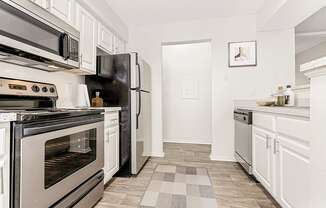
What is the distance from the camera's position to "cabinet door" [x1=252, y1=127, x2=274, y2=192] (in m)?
1.76

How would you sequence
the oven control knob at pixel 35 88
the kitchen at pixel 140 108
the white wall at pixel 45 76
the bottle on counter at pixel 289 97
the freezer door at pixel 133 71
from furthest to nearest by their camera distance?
the freezer door at pixel 133 71 → the bottle on counter at pixel 289 97 → the oven control knob at pixel 35 88 → the white wall at pixel 45 76 → the kitchen at pixel 140 108

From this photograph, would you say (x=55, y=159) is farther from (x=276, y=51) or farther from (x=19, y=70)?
(x=276, y=51)

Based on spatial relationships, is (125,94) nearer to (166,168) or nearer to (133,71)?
(133,71)

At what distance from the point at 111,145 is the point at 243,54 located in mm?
2595

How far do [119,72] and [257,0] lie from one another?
2.25m

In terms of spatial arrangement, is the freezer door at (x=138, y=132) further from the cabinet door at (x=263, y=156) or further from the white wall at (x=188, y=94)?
the white wall at (x=188, y=94)

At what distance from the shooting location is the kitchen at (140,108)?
1.08 meters

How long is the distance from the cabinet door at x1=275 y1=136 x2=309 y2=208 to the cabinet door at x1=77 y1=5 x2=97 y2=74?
2.13 meters

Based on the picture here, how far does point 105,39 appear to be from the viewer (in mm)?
2768

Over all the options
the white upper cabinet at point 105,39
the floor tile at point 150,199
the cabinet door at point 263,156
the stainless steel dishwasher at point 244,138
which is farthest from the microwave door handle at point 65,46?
the stainless steel dishwasher at point 244,138

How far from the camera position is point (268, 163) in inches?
70.4

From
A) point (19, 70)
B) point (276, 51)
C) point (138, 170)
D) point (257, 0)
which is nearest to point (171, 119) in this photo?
point (138, 170)

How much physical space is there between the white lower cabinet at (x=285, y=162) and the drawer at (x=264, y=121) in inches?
0.9

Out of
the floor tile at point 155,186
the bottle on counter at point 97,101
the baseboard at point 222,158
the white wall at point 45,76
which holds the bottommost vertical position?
the floor tile at point 155,186
